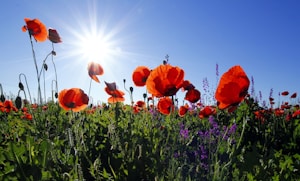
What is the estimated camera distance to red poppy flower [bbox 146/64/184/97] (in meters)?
1.96

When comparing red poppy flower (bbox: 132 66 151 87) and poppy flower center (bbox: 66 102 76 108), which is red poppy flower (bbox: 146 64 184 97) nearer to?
red poppy flower (bbox: 132 66 151 87)

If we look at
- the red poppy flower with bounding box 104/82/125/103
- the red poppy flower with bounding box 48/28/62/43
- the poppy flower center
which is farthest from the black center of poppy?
the red poppy flower with bounding box 48/28/62/43

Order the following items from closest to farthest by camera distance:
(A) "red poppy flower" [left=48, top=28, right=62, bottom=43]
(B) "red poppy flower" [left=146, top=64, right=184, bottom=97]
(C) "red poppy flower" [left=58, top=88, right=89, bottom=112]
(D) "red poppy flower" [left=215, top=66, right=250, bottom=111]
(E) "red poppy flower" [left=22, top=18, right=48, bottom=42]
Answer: (D) "red poppy flower" [left=215, top=66, right=250, bottom=111], (B) "red poppy flower" [left=146, top=64, right=184, bottom=97], (C) "red poppy flower" [left=58, top=88, right=89, bottom=112], (A) "red poppy flower" [left=48, top=28, right=62, bottom=43], (E) "red poppy flower" [left=22, top=18, right=48, bottom=42]

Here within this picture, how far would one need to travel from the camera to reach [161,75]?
198 centimetres

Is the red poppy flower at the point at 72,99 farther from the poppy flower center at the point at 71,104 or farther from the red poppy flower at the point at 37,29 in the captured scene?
the red poppy flower at the point at 37,29

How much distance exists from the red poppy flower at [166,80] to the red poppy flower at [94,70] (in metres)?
0.82

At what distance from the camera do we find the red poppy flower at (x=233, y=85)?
59.3 inches

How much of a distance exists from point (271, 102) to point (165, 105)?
15.9ft

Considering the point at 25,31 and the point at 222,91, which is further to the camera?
the point at 25,31

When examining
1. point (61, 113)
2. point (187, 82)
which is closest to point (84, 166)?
point (187, 82)

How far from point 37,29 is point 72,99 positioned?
97cm

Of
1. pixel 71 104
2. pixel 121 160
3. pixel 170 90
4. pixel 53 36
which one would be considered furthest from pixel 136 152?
pixel 53 36

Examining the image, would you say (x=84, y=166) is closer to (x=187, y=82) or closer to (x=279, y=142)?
(x=187, y=82)

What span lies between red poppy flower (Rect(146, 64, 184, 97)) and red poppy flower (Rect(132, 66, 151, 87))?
0.61 meters
